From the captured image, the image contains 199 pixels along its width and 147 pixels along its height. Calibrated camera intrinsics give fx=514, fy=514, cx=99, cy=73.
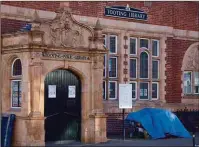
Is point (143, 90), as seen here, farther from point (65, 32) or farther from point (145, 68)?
point (65, 32)

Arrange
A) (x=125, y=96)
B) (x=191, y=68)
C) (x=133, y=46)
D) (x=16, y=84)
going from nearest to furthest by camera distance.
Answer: (x=16, y=84) < (x=125, y=96) < (x=133, y=46) < (x=191, y=68)

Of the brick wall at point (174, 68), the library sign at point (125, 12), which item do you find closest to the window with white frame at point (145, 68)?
the brick wall at point (174, 68)

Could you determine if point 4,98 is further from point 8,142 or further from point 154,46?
point 154,46

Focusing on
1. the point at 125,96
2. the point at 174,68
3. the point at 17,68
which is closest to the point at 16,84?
the point at 17,68

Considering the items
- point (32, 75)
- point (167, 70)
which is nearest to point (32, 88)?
point (32, 75)

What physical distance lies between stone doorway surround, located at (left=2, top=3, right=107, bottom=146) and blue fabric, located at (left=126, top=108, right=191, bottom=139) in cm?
266

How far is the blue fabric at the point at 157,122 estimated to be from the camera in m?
20.8

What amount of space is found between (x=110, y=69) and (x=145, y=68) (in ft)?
6.76

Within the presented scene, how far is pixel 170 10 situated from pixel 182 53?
225 cm

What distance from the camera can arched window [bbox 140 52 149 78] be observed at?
77.6 feet

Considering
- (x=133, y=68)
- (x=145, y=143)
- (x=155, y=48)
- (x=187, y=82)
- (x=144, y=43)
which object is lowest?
(x=145, y=143)

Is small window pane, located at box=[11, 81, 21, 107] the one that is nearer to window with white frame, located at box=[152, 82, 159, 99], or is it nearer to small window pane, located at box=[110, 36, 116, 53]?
small window pane, located at box=[110, 36, 116, 53]

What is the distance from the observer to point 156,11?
24297 millimetres

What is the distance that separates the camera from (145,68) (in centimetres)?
2381
